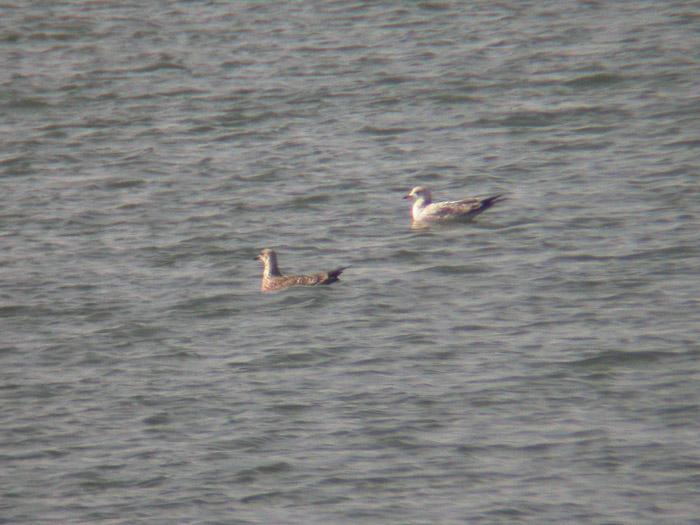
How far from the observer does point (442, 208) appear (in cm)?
1698

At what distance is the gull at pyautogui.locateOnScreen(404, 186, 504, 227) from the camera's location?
1695cm

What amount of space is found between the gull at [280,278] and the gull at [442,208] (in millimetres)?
2435

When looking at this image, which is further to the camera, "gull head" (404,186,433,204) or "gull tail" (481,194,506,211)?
"gull head" (404,186,433,204)

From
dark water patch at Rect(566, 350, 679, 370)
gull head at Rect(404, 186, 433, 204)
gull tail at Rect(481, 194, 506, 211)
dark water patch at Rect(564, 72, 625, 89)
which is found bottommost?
dark water patch at Rect(566, 350, 679, 370)

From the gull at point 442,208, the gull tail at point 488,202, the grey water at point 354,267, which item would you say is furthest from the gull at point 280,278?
the gull tail at point 488,202

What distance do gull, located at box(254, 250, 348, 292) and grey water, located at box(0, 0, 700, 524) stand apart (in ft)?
0.44

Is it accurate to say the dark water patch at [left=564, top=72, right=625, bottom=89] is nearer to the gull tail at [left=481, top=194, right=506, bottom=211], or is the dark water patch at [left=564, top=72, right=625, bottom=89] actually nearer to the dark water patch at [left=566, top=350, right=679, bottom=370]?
the gull tail at [left=481, top=194, right=506, bottom=211]

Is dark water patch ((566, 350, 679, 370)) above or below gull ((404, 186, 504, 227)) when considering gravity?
below

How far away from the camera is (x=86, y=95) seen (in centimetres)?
2469

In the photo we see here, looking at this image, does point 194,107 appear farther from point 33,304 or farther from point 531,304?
point 531,304

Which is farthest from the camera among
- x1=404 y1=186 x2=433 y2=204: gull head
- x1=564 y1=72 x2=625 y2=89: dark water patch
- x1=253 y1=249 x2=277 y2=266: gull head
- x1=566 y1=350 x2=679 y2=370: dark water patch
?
x1=564 y1=72 x2=625 y2=89: dark water patch

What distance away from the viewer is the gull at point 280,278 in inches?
577

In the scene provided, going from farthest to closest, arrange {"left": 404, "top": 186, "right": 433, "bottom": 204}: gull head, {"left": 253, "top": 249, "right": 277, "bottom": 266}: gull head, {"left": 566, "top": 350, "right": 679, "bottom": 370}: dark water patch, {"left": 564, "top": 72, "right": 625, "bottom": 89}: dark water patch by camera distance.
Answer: {"left": 564, "top": 72, "right": 625, "bottom": 89}: dark water patch
{"left": 404, "top": 186, "right": 433, "bottom": 204}: gull head
{"left": 253, "top": 249, "right": 277, "bottom": 266}: gull head
{"left": 566, "top": 350, "right": 679, "bottom": 370}: dark water patch

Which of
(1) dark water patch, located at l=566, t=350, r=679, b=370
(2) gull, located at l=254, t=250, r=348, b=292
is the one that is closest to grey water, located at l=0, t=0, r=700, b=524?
(1) dark water patch, located at l=566, t=350, r=679, b=370
